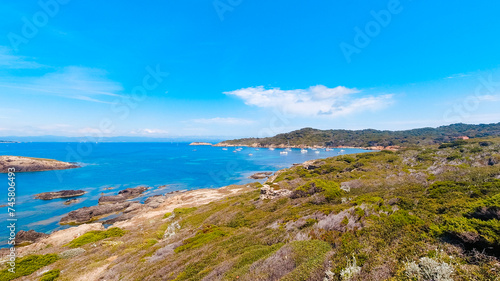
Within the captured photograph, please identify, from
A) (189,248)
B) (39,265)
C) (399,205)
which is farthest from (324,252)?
(39,265)

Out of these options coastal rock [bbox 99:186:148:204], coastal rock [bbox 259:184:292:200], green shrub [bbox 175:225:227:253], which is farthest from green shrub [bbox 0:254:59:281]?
coastal rock [bbox 99:186:148:204]

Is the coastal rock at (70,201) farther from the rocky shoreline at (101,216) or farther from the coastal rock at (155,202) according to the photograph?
the coastal rock at (155,202)

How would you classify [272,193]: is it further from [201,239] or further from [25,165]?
[25,165]

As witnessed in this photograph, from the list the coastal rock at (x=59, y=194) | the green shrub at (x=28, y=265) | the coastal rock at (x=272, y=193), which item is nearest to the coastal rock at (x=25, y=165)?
the coastal rock at (x=59, y=194)

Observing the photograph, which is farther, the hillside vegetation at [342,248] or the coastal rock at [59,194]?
the coastal rock at [59,194]

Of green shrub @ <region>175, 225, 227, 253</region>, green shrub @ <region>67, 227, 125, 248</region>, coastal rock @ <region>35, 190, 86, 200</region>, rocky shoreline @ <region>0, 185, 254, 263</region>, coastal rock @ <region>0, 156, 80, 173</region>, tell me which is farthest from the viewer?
coastal rock @ <region>0, 156, 80, 173</region>

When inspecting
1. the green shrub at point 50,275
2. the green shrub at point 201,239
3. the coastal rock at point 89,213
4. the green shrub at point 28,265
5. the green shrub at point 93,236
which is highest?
the green shrub at point 201,239

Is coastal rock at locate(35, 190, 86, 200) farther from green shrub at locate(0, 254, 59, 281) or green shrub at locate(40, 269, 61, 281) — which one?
green shrub at locate(40, 269, 61, 281)
